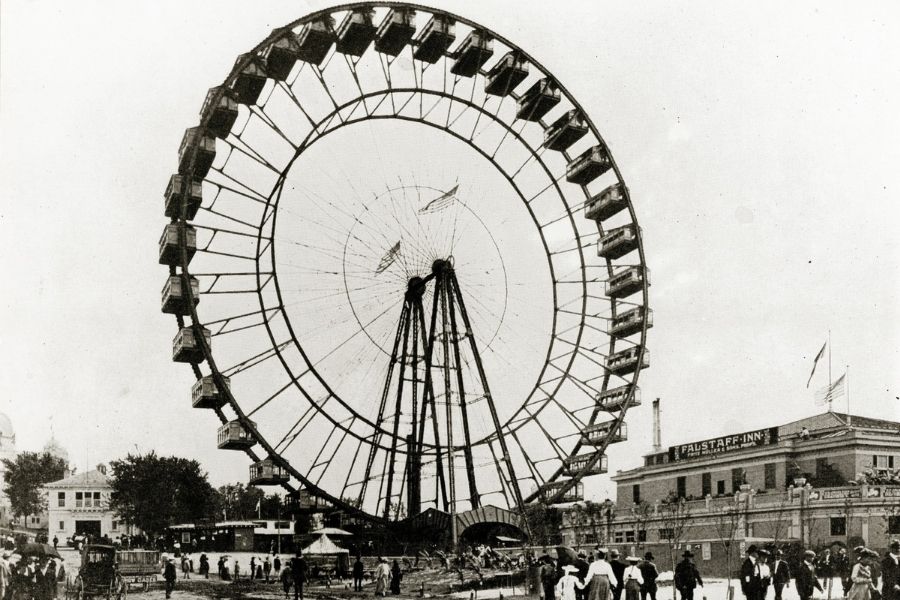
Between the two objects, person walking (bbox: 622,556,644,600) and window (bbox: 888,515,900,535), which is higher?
person walking (bbox: 622,556,644,600)

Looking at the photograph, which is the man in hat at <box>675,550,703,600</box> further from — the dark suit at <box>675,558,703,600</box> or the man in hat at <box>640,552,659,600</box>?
the man in hat at <box>640,552,659,600</box>

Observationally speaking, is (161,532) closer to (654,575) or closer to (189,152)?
(189,152)

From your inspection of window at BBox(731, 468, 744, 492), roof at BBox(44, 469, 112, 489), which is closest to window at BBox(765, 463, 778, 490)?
window at BBox(731, 468, 744, 492)

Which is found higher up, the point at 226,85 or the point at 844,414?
the point at 226,85

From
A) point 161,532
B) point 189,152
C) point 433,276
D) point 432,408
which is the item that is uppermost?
point 189,152

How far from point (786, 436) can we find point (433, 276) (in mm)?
35363

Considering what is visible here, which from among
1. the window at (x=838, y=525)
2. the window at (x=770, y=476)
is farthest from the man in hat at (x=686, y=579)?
the window at (x=770, y=476)

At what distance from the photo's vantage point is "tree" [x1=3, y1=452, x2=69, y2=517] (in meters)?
76.4

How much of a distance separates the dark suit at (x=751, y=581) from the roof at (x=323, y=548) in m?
19.5

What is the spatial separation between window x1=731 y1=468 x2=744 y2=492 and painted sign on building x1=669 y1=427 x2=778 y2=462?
1.44 metres

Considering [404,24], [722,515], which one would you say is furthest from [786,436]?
[404,24]

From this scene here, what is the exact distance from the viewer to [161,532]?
6794 centimetres

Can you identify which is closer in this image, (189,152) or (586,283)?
(189,152)

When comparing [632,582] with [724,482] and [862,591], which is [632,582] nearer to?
[862,591]
